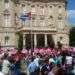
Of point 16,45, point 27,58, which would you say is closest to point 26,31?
point 16,45

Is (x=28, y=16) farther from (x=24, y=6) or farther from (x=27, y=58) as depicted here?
(x=27, y=58)

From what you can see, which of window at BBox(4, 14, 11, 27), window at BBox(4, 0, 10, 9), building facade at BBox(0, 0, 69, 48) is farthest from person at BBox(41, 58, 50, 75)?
window at BBox(4, 0, 10, 9)

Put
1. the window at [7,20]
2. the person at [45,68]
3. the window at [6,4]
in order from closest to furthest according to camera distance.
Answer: the person at [45,68], the window at [7,20], the window at [6,4]

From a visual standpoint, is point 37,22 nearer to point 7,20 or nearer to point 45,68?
point 7,20

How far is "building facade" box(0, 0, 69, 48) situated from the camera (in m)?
79.2

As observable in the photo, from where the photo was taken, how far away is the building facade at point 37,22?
7919cm

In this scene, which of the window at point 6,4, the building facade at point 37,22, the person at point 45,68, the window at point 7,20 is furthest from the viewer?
the window at point 6,4

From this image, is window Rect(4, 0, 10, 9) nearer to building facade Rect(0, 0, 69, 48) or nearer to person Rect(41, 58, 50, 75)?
building facade Rect(0, 0, 69, 48)

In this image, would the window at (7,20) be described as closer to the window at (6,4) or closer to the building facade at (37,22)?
the building facade at (37,22)

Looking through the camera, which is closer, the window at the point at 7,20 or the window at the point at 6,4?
the window at the point at 7,20

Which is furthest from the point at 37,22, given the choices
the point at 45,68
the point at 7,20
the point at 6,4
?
the point at 45,68

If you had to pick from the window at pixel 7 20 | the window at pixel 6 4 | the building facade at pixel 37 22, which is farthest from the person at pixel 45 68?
the window at pixel 6 4

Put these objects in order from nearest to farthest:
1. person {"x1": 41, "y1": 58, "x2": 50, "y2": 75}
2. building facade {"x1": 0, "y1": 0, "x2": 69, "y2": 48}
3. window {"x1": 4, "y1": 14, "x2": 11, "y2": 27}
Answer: person {"x1": 41, "y1": 58, "x2": 50, "y2": 75}
building facade {"x1": 0, "y1": 0, "x2": 69, "y2": 48}
window {"x1": 4, "y1": 14, "x2": 11, "y2": 27}

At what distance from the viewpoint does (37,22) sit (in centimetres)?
8188
